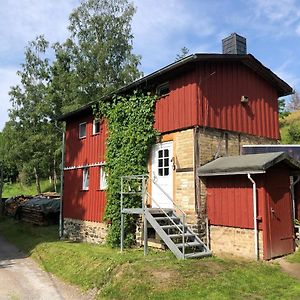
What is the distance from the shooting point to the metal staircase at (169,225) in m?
10.8

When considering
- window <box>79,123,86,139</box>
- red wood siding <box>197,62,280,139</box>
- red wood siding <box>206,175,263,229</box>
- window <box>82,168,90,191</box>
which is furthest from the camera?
window <box>79,123,86,139</box>

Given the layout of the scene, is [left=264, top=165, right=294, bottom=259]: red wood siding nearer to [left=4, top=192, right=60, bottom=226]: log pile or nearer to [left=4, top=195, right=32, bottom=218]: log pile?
[left=4, top=192, right=60, bottom=226]: log pile

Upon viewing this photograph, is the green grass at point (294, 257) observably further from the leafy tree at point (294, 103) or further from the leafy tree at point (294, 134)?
the leafy tree at point (294, 103)

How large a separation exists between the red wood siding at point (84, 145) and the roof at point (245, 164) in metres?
6.27

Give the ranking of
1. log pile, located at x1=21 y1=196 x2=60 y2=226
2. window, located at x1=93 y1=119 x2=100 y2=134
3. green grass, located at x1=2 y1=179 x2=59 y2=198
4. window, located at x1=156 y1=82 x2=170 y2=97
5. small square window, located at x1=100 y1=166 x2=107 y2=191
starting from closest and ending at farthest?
window, located at x1=156 y1=82 x2=170 y2=97 → small square window, located at x1=100 y1=166 x2=107 y2=191 → window, located at x1=93 y1=119 x2=100 y2=134 → log pile, located at x1=21 y1=196 x2=60 y2=226 → green grass, located at x1=2 y1=179 x2=59 y2=198

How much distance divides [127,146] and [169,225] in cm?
392

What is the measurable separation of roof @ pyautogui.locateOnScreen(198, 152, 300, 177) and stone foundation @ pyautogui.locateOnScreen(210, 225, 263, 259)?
1.76 meters

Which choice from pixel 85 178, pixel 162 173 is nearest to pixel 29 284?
pixel 162 173

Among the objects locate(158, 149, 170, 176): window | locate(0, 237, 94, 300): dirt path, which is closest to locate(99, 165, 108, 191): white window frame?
locate(158, 149, 170, 176): window

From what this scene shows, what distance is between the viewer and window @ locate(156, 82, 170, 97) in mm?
13902

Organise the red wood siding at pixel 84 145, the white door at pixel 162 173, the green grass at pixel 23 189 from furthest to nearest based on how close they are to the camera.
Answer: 1. the green grass at pixel 23 189
2. the red wood siding at pixel 84 145
3. the white door at pixel 162 173

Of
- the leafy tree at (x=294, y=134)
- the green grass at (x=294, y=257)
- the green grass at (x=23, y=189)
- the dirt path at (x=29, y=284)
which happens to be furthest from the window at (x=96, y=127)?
the green grass at (x=23, y=189)

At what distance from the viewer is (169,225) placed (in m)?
11.9

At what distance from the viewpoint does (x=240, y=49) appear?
50.0 feet
